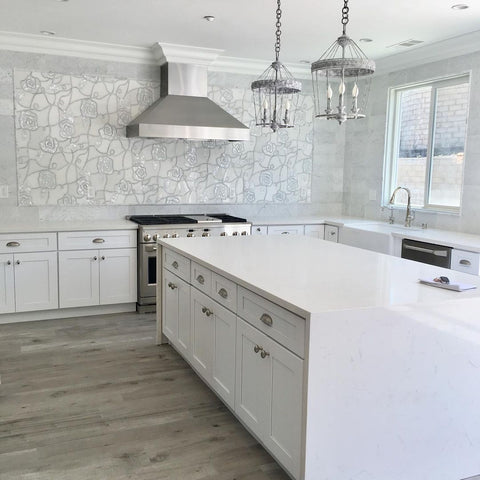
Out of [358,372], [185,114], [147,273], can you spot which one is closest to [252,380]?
[358,372]

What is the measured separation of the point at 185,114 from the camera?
5.13 m

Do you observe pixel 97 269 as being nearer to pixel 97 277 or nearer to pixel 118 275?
pixel 97 277

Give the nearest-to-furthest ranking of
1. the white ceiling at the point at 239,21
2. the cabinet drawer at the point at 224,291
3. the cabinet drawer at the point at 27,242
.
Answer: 1. the cabinet drawer at the point at 224,291
2. the white ceiling at the point at 239,21
3. the cabinet drawer at the point at 27,242

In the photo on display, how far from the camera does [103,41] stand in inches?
195

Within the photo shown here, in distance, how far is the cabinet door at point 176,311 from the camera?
3.46 meters

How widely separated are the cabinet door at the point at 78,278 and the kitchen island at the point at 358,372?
2.49m

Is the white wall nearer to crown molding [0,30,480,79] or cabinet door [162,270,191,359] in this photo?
crown molding [0,30,480,79]

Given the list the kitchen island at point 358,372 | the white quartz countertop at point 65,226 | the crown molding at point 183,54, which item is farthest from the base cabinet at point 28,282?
the kitchen island at point 358,372

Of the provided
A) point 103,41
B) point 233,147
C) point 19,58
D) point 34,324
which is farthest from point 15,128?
point 233,147

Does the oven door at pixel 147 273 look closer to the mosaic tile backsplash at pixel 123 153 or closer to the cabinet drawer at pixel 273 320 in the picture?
the mosaic tile backsplash at pixel 123 153

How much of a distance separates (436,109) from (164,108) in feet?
8.62

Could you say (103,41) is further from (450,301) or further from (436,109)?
(450,301)

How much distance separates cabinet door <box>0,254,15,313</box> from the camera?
14.9 ft

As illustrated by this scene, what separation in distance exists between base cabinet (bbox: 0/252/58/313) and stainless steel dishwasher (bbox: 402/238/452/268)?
3114 millimetres
